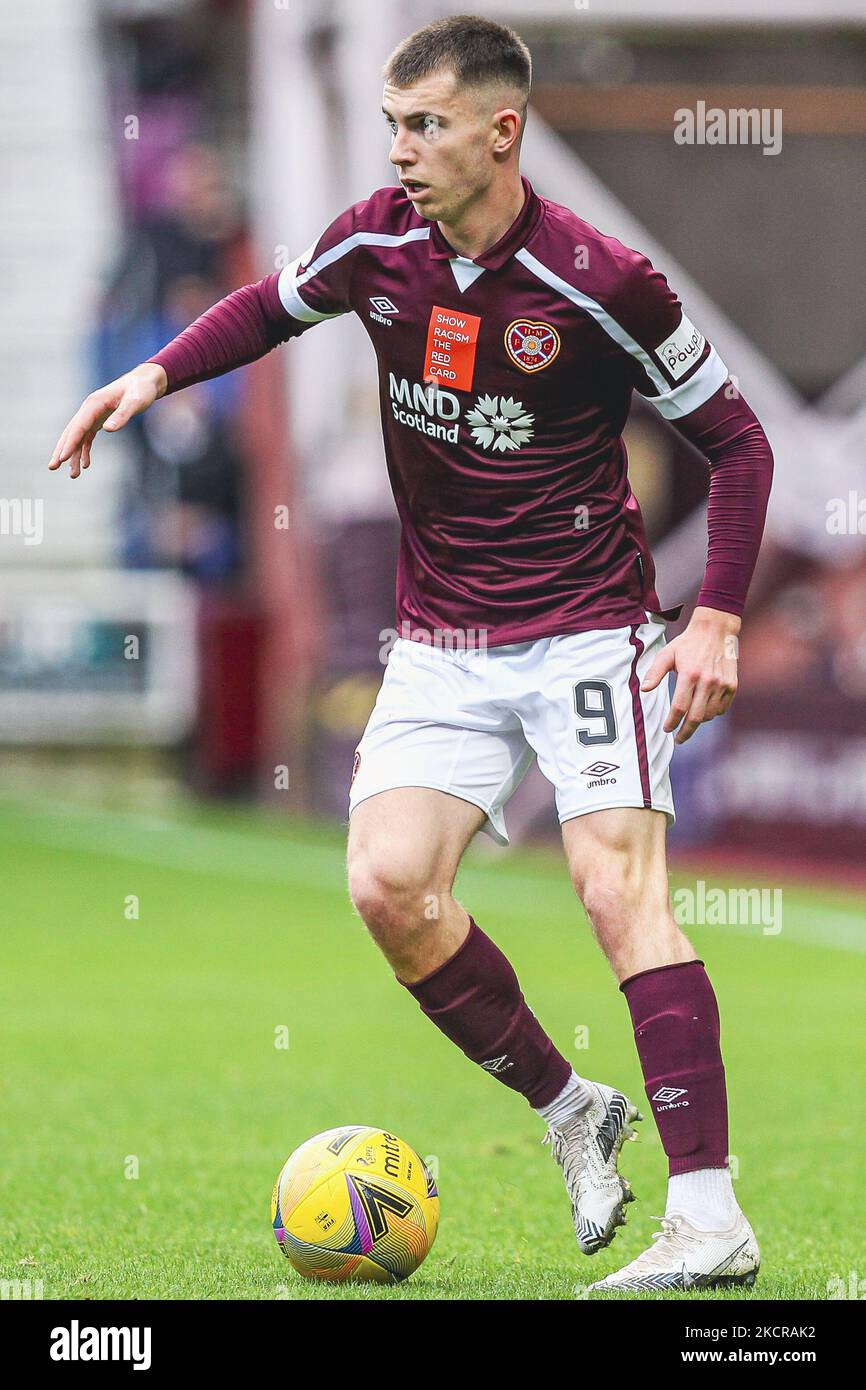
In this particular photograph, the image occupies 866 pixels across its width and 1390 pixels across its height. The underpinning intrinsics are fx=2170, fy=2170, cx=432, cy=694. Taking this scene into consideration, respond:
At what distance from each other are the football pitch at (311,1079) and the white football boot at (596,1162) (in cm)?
10

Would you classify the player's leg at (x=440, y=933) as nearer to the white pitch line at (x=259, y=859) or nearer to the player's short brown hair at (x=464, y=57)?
the player's short brown hair at (x=464, y=57)

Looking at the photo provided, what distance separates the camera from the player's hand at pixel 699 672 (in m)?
4.29

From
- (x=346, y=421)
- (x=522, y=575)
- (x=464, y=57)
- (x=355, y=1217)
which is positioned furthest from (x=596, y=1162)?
(x=346, y=421)

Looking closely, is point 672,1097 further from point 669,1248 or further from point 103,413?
point 103,413

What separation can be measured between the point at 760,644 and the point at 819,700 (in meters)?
2.38

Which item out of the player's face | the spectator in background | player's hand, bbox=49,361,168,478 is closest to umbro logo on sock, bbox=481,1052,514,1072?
player's hand, bbox=49,361,168,478

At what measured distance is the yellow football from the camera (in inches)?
176

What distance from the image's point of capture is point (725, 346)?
1556 centimetres

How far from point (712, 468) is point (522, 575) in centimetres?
47

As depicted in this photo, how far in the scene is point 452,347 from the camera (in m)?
4.57

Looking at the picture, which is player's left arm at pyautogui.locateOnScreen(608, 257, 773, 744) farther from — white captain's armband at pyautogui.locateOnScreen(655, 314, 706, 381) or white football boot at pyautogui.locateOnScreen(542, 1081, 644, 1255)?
white football boot at pyautogui.locateOnScreen(542, 1081, 644, 1255)

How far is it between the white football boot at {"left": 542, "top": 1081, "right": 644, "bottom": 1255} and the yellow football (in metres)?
0.31

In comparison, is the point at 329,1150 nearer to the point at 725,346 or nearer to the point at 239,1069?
the point at 239,1069

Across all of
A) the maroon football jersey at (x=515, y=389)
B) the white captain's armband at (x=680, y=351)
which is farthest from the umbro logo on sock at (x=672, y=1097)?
the white captain's armband at (x=680, y=351)
